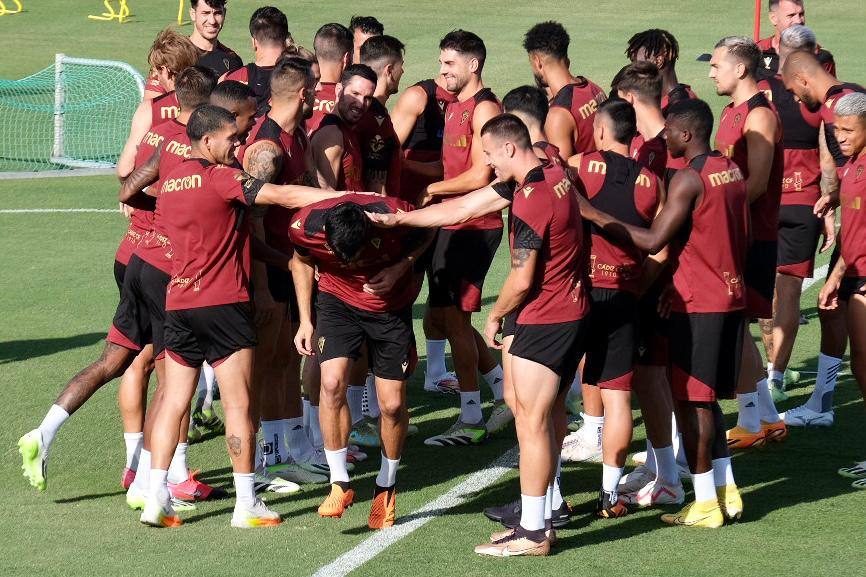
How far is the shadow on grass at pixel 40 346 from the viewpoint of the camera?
38.8 feet

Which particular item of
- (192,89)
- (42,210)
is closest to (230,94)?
(192,89)

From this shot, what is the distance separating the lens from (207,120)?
7.82 meters

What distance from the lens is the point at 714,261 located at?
8.00 m

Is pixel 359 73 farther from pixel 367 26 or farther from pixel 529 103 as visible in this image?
pixel 367 26

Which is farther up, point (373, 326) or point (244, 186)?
point (244, 186)

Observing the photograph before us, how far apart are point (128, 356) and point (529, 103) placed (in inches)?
127

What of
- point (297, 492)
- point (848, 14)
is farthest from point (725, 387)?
point (848, 14)

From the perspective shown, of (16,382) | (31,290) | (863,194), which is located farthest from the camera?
(31,290)

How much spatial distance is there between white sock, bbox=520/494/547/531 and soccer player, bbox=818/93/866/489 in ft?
8.13

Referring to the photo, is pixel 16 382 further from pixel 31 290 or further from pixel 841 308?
pixel 841 308

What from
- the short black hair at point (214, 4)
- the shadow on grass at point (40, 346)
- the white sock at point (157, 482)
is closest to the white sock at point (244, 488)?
the white sock at point (157, 482)

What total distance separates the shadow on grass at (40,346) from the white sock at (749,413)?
20.0 feet

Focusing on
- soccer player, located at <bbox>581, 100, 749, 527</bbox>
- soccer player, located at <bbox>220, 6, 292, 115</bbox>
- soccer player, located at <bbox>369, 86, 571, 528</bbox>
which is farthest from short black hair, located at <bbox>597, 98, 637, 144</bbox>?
soccer player, located at <bbox>220, 6, 292, 115</bbox>

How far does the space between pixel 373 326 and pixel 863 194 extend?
11.1 feet
